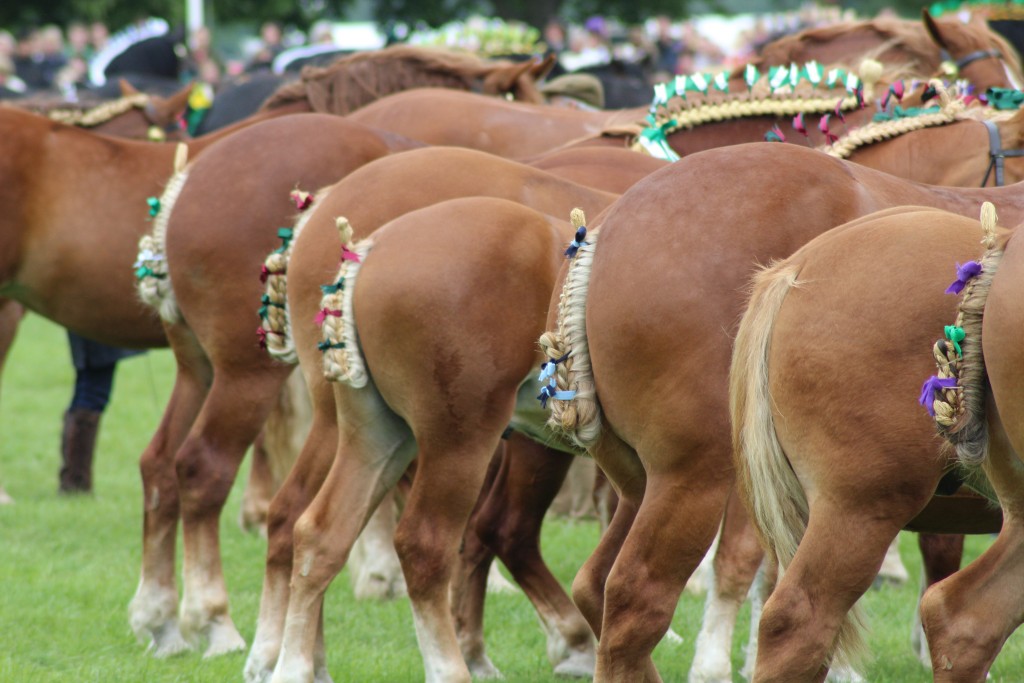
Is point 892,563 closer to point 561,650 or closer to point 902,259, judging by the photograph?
point 561,650

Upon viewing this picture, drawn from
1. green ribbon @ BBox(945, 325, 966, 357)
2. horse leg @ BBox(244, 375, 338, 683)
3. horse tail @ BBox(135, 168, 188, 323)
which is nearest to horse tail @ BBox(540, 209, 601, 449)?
green ribbon @ BBox(945, 325, 966, 357)

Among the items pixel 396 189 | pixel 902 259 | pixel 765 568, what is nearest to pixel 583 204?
pixel 396 189

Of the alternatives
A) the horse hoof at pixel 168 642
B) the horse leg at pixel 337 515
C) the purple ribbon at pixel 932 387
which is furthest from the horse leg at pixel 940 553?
the horse hoof at pixel 168 642

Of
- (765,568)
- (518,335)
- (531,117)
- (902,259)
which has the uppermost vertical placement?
(902,259)

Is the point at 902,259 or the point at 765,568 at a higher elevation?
the point at 902,259

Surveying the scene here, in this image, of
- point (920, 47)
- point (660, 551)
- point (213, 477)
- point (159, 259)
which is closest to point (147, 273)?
point (159, 259)

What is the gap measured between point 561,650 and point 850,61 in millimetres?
4549

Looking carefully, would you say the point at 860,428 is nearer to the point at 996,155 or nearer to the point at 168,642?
the point at 996,155

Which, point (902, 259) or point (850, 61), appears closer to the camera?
point (902, 259)

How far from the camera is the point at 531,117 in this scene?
6.95 metres

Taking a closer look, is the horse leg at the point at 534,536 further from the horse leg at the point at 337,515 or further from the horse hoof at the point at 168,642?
the horse hoof at the point at 168,642

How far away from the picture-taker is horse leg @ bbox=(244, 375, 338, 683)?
461cm

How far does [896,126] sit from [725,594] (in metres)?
1.78

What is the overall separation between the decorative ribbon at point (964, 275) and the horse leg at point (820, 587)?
1.65 feet
